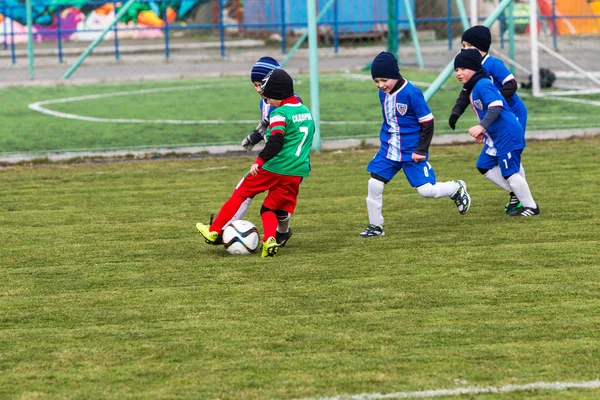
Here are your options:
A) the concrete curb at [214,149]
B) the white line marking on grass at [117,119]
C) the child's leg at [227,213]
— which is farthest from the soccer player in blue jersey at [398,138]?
the white line marking on grass at [117,119]

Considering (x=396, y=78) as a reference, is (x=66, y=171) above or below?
below

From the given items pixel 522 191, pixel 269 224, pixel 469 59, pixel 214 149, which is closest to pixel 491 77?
pixel 469 59

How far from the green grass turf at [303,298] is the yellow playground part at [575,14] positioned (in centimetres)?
1474

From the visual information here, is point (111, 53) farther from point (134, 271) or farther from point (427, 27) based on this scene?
point (134, 271)

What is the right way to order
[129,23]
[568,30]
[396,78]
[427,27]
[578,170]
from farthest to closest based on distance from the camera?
1. [129,23]
2. [427,27]
3. [568,30]
4. [578,170]
5. [396,78]

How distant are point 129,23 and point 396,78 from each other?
24072 mm

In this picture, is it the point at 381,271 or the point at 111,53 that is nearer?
the point at 381,271

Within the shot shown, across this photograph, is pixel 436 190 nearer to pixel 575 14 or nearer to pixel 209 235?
pixel 209 235

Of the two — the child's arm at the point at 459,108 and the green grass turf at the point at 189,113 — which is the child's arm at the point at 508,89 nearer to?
the child's arm at the point at 459,108

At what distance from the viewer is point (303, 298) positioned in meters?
6.66

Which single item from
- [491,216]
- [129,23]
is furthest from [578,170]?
[129,23]

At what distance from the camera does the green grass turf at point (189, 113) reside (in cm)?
1464

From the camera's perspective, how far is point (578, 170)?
37.3 feet

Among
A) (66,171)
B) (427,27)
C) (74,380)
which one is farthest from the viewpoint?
(427,27)
